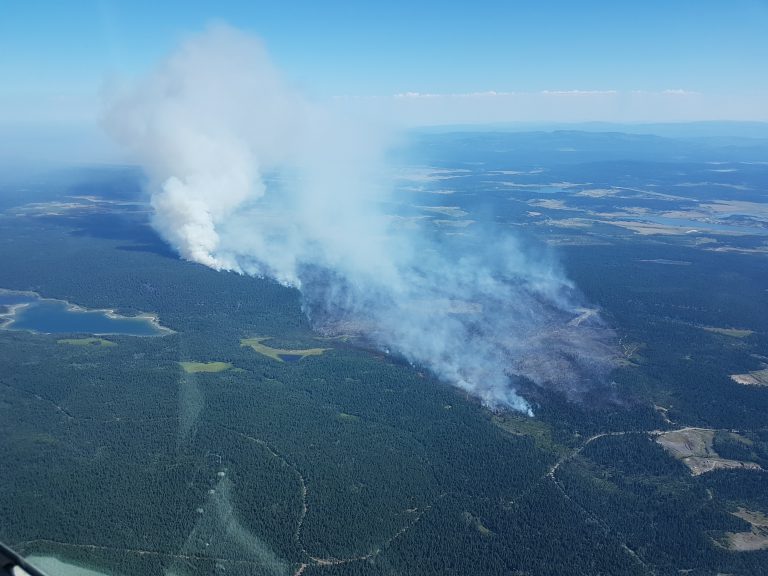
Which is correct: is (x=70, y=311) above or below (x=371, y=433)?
above

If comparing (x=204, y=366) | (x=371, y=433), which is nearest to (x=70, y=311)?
(x=204, y=366)

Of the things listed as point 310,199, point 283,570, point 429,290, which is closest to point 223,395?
point 283,570

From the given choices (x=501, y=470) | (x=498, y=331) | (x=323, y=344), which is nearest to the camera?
(x=501, y=470)

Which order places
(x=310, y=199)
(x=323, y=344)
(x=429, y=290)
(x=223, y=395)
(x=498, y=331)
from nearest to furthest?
1. (x=223, y=395)
2. (x=323, y=344)
3. (x=498, y=331)
4. (x=429, y=290)
5. (x=310, y=199)

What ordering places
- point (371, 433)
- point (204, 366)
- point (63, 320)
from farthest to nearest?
1. point (63, 320)
2. point (204, 366)
3. point (371, 433)

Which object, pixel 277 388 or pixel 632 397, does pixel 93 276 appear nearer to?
pixel 277 388

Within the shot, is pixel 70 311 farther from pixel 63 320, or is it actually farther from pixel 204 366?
pixel 204 366

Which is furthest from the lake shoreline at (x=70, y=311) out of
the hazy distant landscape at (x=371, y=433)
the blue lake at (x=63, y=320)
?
the hazy distant landscape at (x=371, y=433)

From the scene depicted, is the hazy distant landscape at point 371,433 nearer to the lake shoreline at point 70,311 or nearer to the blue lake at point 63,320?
the lake shoreline at point 70,311
